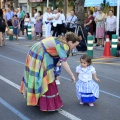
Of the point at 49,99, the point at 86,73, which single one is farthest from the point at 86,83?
the point at 49,99

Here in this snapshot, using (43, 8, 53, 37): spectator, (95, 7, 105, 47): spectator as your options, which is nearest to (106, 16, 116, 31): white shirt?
(95, 7, 105, 47): spectator

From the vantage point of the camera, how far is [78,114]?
18.9 ft

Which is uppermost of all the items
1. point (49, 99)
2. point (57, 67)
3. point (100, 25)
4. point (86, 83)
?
point (100, 25)

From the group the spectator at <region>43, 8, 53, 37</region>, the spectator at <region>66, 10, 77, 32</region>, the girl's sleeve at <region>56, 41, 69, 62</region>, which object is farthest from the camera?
the spectator at <region>43, 8, 53, 37</region>

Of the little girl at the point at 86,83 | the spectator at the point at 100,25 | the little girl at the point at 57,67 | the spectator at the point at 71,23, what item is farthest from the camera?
the spectator at the point at 71,23

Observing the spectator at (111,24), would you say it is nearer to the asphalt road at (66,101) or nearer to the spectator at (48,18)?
the spectator at (48,18)

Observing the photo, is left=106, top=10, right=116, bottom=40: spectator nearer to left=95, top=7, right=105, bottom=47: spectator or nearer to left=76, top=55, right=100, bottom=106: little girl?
left=95, top=7, right=105, bottom=47: spectator

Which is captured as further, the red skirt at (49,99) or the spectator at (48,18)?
the spectator at (48,18)

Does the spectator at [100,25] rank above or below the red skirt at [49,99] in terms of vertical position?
above

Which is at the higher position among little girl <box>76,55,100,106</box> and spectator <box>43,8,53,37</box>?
spectator <box>43,8,53,37</box>

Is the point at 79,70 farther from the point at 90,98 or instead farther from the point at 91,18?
the point at 91,18

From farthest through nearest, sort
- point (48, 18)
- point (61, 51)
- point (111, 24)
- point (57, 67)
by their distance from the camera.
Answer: point (48, 18) → point (111, 24) → point (57, 67) → point (61, 51)

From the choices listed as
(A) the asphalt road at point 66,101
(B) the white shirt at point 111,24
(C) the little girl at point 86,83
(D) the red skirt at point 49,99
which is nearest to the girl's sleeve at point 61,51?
(D) the red skirt at point 49,99

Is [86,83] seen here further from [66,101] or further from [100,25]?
[100,25]
